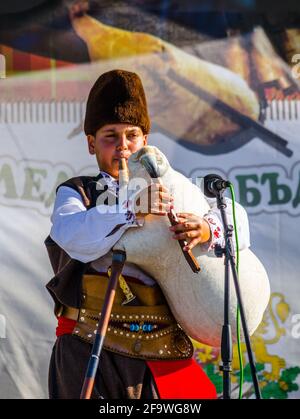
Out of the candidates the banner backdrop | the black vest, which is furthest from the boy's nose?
the banner backdrop

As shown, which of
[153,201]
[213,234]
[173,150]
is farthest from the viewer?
[173,150]

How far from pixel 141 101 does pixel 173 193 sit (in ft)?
1.22

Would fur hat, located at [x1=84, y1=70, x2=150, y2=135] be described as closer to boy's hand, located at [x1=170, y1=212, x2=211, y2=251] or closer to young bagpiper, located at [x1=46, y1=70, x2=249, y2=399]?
young bagpiper, located at [x1=46, y1=70, x2=249, y2=399]

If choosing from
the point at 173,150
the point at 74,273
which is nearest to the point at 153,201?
the point at 74,273

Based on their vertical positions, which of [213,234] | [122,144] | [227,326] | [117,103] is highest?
[117,103]

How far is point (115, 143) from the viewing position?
7.88 feet

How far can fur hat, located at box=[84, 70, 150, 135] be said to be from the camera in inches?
94.7

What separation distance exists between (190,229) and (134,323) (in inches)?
12.8

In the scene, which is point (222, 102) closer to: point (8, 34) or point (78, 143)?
point (78, 143)

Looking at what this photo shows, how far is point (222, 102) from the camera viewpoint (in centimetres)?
364

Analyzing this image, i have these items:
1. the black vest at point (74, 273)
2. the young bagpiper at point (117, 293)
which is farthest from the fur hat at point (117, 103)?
the black vest at point (74, 273)

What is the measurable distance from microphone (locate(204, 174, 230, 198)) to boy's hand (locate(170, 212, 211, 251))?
14 cm

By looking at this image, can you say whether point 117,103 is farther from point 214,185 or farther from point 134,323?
point 134,323
